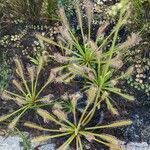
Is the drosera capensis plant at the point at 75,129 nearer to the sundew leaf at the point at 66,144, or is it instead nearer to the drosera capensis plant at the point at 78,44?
the sundew leaf at the point at 66,144

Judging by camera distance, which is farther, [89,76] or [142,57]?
[142,57]

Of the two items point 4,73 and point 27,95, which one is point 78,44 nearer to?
point 27,95

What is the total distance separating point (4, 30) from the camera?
2.23 m

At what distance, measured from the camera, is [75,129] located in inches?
70.7

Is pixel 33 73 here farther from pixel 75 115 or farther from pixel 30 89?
pixel 75 115

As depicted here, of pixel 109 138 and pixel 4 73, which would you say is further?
pixel 4 73

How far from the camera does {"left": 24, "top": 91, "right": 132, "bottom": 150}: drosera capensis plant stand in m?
1.75

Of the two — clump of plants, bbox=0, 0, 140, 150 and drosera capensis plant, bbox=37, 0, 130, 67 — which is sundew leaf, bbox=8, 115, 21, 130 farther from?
drosera capensis plant, bbox=37, 0, 130, 67

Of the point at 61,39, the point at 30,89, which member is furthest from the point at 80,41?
the point at 30,89

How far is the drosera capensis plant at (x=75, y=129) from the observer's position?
175 centimetres

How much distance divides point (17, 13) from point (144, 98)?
0.75 metres

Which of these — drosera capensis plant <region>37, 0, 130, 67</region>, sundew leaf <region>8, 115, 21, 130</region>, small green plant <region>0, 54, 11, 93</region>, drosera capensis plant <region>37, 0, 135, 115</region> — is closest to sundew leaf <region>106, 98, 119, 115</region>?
drosera capensis plant <region>37, 0, 135, 115</region>

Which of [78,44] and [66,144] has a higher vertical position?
[78,44]

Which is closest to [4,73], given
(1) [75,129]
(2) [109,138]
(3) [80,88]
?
(3) [80,88]
